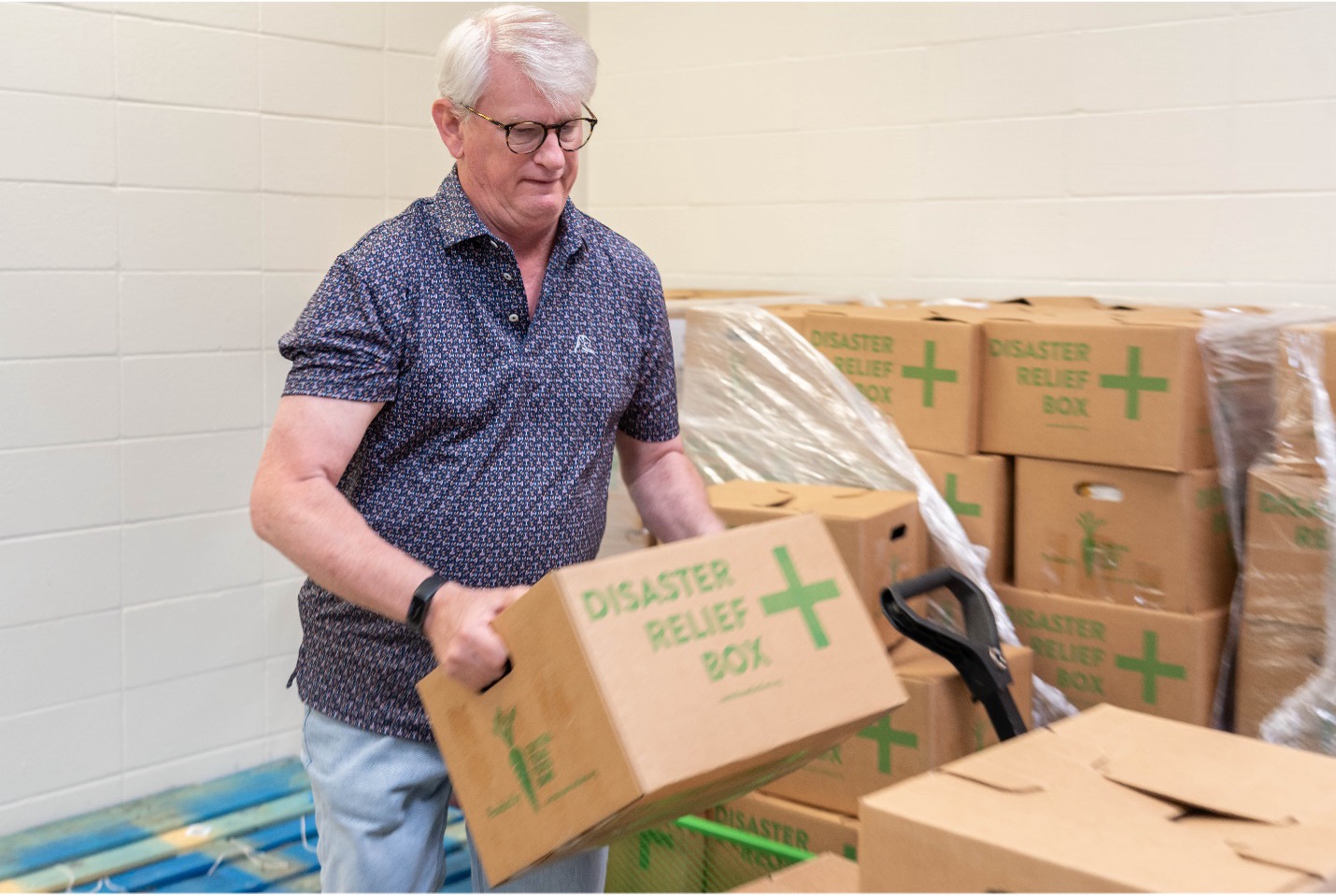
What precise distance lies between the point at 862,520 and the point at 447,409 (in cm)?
84

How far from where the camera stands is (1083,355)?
7.07 ft

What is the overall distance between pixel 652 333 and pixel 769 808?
0.94m

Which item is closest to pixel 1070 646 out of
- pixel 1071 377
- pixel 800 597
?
pixel 1071 377

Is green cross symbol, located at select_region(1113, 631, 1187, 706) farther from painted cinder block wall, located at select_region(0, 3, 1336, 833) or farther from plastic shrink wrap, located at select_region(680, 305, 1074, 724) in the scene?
painted cinder block wall, located at select_region(0, 3, 1336, 833)

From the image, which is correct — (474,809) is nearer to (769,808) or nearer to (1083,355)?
(769,808)

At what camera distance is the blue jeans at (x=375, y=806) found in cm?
156

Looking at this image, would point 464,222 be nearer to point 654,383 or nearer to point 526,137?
point 526,137

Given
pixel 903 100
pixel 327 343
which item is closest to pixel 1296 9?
pixel 903 100

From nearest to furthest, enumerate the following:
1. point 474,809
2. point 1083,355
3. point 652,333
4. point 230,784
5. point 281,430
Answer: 1. point 474,809
2. point 281,430
3. point 652,333
4. point 1083,355
5. point 230,784

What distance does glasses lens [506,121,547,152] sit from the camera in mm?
1553

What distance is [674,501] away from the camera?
5.82ft

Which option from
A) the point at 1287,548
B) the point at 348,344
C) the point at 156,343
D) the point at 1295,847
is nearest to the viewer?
the point at 1295,847

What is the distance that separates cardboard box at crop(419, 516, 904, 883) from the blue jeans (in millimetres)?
238

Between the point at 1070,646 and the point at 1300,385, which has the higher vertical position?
the point at 1300,385
